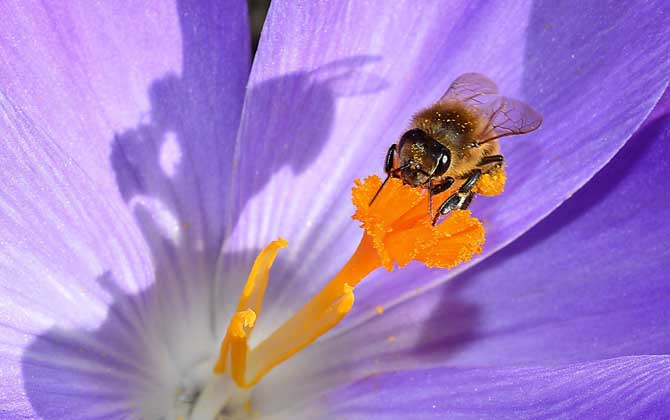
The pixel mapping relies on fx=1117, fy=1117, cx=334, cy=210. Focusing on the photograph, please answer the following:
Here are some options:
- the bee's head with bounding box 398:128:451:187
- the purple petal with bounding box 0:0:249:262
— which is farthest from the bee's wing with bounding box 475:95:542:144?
the purple petal with bounding box 0:0:249:262

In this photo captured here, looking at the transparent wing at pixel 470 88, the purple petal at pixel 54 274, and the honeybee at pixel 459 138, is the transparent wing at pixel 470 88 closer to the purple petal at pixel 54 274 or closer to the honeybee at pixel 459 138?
the honeybee at pixel 459 138

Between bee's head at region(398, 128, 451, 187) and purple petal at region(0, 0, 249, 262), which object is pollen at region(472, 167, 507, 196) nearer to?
bee's head at region(398, 128, 451, 187)

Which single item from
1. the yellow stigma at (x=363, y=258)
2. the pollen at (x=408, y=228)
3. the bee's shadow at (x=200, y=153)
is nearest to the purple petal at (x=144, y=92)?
the bee's shadow at (x=200, y=153)

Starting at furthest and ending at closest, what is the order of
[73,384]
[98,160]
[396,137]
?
1. [396,137]
2. [98,160]
3. [73,384]

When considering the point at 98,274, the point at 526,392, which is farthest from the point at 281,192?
the point at 526,392

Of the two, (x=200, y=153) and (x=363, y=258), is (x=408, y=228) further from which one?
(x=200, y=153)

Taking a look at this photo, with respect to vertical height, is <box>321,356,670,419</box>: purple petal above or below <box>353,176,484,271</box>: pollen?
below

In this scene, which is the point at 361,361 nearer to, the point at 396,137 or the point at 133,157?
the point at 396,137
